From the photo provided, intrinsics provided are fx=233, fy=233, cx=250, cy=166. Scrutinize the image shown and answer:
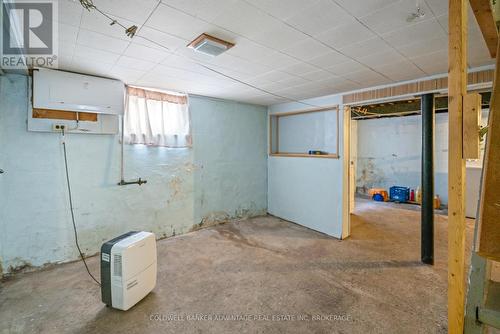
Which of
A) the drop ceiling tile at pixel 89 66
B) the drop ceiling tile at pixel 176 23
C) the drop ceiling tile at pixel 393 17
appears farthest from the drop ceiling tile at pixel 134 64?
the drop ceiling tile at pixel 393 17

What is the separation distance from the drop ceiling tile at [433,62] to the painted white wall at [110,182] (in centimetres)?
279

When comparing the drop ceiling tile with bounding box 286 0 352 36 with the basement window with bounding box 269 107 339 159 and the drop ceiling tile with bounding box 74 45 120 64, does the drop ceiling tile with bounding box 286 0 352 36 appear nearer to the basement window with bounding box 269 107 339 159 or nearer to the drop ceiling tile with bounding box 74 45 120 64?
the drop ceiling tile with bounding box 74 45 120 64

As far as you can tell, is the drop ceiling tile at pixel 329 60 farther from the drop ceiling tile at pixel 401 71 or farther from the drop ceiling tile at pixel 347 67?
the drop ceiling tile at pixel 401 71

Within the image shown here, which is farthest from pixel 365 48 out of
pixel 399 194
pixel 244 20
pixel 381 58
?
pixel 399 194

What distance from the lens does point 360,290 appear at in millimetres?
2279

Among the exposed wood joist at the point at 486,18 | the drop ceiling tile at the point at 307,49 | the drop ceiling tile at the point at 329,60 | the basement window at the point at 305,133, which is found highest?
the drop ceiling tile at the point at 329,60

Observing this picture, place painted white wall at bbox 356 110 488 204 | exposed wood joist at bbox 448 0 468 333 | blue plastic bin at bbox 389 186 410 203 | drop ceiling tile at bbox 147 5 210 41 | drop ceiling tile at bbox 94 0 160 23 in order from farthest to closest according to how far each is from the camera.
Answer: blue plastic bin at bbox 389 186 410 203, painted white wall at bbox 356 110 488 204, drop ceiling tile at bbox 147 5 210 41, drop ceiling tile at bbox 94 0 160 23, exposed wood joist at bbox 448 0 468 333

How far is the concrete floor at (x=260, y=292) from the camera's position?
1.84 meters

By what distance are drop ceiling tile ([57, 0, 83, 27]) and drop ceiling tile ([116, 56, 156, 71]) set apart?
64 cm

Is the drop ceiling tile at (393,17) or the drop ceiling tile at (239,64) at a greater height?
the drop ceiling tile at (239,64)

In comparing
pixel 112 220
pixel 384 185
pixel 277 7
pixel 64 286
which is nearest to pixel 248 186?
pixel 112 220

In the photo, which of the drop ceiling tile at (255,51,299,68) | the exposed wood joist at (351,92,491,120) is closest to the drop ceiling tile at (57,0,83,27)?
the drop ceiling tile at (255,51,299,68)

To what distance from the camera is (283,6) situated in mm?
1455

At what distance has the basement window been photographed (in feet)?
12.9
